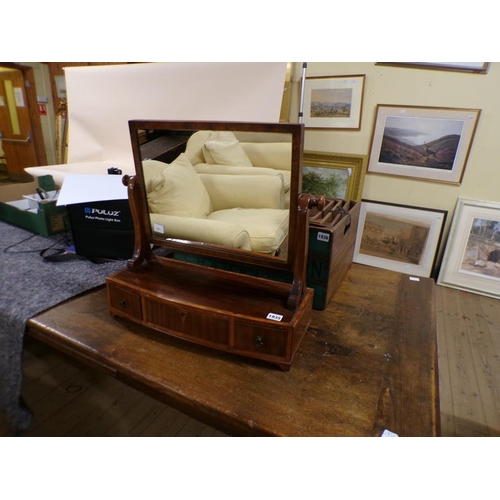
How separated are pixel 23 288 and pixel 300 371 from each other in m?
0.70

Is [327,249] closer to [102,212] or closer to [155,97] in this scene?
[102,212]

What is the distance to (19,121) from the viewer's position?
12.6ft

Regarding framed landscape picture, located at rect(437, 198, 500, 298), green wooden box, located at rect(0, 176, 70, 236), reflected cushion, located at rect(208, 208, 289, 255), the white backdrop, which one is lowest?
framed landscape picture, located at rect(437, 198, 500, 298)

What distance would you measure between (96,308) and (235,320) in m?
0.38

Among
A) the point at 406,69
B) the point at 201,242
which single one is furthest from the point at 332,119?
the point at 201,242

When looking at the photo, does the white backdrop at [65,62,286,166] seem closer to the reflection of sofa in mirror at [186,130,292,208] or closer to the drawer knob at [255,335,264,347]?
the reflection of sofa in mirror at [186,130,292,208]

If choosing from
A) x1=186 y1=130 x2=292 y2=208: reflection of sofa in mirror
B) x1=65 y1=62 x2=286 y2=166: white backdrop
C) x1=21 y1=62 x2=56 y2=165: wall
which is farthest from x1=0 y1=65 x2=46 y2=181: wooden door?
x1=186 y1=130 x2=292 y2=208: reflection of sofa in mirror

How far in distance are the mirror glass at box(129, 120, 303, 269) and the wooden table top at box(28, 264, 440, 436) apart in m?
0.20

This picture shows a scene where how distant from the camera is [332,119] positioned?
5.04 feet

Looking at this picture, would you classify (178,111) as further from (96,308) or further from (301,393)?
(301,393)

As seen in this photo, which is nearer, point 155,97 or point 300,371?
point 300,371

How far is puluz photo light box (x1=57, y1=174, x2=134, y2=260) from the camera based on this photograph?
0.93 meters

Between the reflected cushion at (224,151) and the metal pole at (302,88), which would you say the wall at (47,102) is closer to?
the metal pole at (302,88)

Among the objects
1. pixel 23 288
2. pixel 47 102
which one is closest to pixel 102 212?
pixel 23 288
